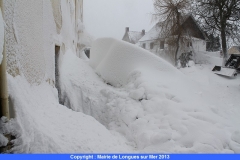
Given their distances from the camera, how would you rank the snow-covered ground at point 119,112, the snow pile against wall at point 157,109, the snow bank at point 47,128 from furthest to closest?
the snow pile against wall at point 157,109
the snow-covered ground at point 119,112
the snow bank at point 47,128

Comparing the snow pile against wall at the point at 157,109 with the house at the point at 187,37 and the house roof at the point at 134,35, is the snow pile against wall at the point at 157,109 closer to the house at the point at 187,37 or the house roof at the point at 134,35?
the house at the point at 187,37

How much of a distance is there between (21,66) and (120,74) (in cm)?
308

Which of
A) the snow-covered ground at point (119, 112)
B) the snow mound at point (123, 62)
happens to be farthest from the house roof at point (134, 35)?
the snow mound at point (123, 62)

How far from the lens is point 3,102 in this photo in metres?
1.63

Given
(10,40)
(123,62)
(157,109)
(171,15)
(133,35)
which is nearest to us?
(10,40)

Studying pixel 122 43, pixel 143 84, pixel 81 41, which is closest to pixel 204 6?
pixel 81 41

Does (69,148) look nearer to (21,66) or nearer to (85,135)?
(85,135)

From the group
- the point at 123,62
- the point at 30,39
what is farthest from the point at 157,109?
the point at 30,39

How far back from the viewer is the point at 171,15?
14023mm

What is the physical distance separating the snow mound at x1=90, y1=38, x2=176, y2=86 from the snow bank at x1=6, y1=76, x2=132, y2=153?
2351mm

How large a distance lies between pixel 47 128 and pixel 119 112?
6.86 ft

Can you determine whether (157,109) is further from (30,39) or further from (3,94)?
(3,94)

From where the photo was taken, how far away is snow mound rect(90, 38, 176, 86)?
16.3ft

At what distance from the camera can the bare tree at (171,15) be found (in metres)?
13.9
